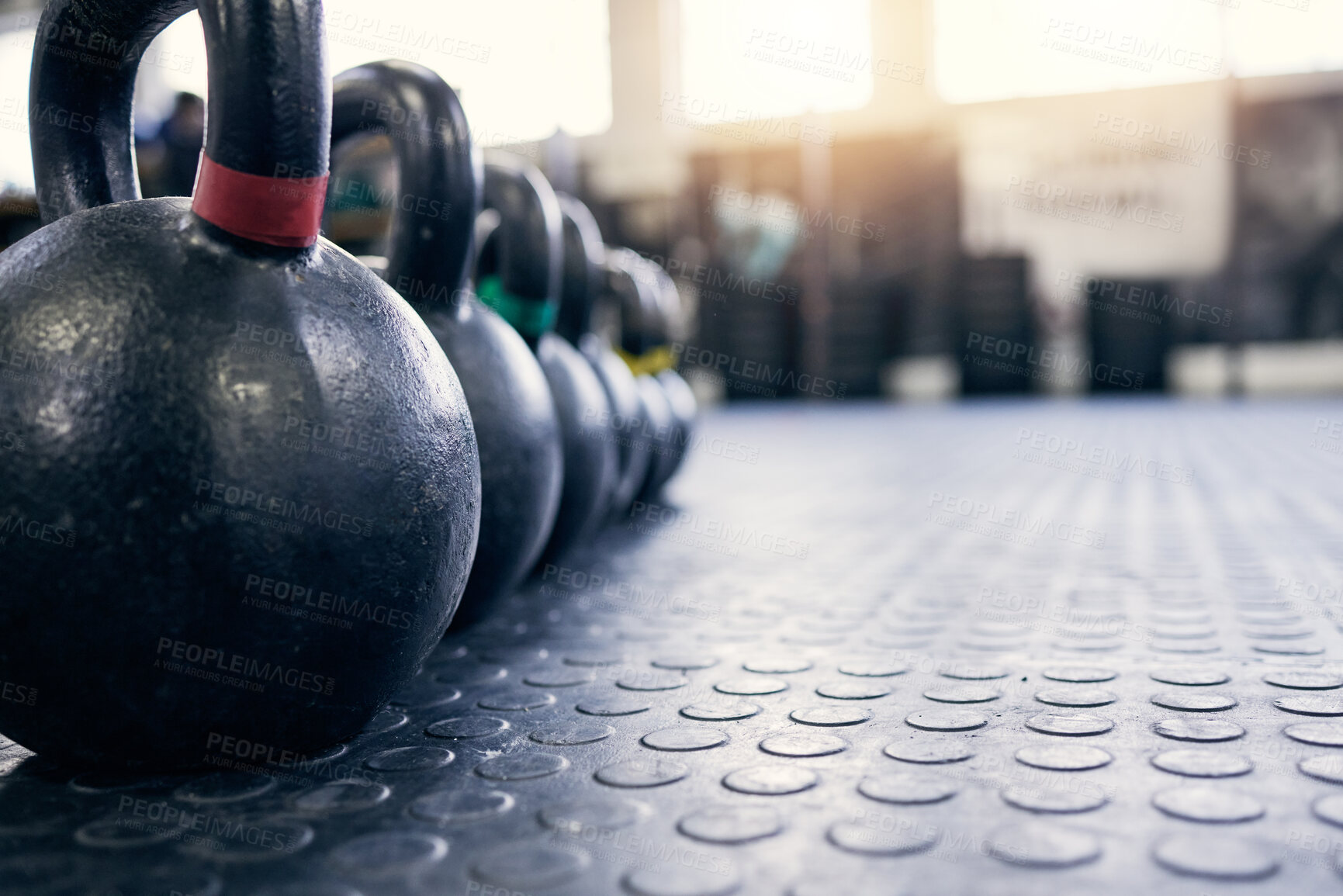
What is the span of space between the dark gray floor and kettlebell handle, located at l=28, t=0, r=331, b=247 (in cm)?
52

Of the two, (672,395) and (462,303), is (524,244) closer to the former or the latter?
(462,303)

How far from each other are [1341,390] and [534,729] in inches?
442

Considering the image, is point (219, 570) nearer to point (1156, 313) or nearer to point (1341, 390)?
point (1156, 313)

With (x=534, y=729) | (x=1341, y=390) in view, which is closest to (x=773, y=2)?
(x=1341, y=390)

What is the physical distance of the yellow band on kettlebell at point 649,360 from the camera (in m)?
3.22

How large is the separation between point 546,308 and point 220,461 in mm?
1013

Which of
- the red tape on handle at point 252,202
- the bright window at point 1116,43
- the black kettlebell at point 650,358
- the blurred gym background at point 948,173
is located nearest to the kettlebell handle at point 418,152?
the red tape on handle at point 252,202

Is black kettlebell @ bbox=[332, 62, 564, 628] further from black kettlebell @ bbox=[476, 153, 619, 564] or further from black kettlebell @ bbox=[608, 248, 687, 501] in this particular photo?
black kettlebell @ bbox=[608, 248, 687, 501]

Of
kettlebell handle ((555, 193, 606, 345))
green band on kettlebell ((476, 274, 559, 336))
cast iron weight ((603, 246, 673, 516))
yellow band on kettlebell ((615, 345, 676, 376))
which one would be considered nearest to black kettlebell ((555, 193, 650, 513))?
kettlebell handle ((555, 193, 606, 345))

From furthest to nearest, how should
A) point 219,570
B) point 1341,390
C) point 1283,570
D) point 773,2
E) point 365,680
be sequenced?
point 773,2 → point 1341,390 → point 1283,570 → point 365,680 → point 219,570

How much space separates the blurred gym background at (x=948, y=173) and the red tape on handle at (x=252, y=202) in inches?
334

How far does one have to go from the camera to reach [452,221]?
4.53 ft

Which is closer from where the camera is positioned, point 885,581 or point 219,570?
point 219,570

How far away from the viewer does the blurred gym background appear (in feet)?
33.0
